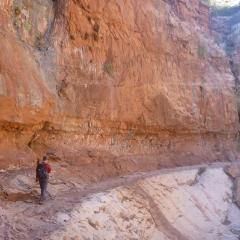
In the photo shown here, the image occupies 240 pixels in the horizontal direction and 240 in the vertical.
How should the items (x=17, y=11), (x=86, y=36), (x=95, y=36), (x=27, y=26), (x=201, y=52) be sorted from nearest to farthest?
1. (x=17, y=11)
2. (x=27, y=26)
3. (x=86, y=36)
4. (x=95, y=36)
5. (x=201, y=52)

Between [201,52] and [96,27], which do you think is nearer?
[96,27]

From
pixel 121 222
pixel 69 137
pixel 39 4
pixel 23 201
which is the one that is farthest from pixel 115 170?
pixel 39 4

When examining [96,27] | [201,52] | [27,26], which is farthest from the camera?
[201,52]

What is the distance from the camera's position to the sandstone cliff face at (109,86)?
393 inches

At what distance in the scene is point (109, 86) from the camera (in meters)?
13.3

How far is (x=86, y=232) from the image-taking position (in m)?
7.21

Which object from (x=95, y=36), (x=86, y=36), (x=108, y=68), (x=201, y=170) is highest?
(x=95, y=36)

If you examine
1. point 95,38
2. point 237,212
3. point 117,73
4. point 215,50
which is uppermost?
point 215,50

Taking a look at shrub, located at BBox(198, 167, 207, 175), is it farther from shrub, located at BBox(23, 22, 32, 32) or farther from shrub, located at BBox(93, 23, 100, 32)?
shrub, located at BBox(23, 22, 32, 32)

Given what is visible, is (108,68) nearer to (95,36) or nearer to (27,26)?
(95,36)

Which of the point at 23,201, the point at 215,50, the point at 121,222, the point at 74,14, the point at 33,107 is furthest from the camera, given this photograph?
the point at 215,50

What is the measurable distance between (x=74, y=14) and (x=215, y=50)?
42.1 feet

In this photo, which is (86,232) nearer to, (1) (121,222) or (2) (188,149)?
(1) (121,222)

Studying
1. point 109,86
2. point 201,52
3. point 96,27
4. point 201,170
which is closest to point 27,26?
point 96,27
